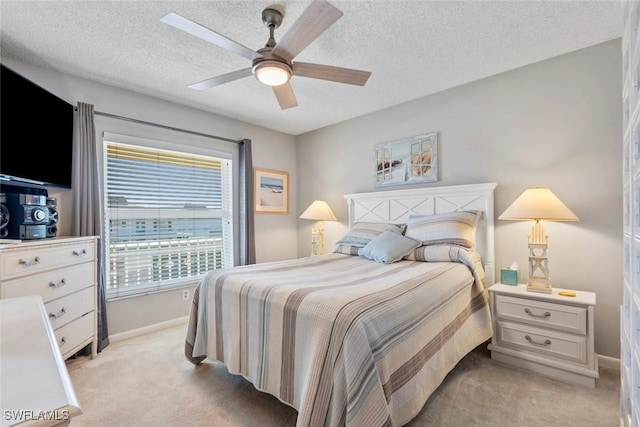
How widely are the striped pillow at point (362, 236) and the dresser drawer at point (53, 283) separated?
2.30 metres

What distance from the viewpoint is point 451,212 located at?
9.32 feet

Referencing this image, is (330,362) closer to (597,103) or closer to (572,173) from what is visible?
(572,173)

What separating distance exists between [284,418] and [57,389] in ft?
4.91

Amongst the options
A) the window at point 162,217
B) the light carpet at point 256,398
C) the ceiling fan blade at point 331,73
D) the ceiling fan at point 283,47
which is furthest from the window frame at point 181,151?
the ceiling fan blade at point 331,73

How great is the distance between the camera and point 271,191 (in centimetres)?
434

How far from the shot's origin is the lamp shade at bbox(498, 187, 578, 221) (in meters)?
2.12

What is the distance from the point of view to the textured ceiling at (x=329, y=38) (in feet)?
6.15

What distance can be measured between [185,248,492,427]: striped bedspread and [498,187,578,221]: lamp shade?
1.68 ft

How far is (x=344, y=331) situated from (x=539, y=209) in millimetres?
1848

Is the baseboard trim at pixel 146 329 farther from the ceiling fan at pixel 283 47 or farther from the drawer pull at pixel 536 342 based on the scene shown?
the drawer pull at pixel 536 342

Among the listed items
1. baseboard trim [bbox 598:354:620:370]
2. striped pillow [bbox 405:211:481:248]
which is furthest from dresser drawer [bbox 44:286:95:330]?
baseboard trim [bbox 598:354:620:370]

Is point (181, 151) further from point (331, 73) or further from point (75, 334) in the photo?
point (331, 73)

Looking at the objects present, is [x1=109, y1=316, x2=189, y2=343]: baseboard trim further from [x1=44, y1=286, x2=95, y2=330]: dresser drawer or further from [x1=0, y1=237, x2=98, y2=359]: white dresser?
[x1=44, y1=286, x2=95, y2=330]: dresser drawer

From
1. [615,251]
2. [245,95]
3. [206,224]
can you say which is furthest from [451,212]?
[206,224]
